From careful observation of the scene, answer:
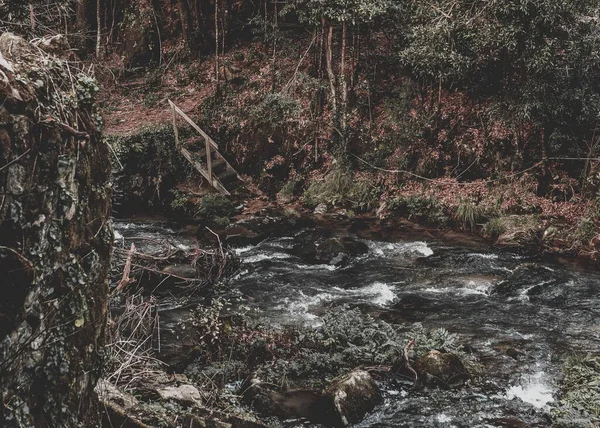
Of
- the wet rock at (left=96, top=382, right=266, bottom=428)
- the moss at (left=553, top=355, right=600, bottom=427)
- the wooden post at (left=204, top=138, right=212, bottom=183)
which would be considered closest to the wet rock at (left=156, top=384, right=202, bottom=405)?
the wet rock at (left=96, top=382, right=266, bottom=428)

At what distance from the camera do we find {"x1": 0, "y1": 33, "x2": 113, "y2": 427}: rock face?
265 centimetres

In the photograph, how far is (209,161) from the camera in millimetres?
15453

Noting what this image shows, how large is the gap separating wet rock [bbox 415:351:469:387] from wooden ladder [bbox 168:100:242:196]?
999 cm

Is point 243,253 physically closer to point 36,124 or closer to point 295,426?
point 295,426

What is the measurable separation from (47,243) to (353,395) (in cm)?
413

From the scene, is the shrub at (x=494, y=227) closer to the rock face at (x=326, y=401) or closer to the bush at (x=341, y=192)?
the bush at (x=341, y=192)

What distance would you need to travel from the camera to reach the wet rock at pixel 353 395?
227 inches

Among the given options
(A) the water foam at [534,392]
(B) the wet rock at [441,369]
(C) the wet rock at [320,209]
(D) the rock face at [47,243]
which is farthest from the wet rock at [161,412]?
(C) the wet rock at [320,209]

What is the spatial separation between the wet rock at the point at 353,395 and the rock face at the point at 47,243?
122 inches

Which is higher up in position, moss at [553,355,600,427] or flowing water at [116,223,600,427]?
moss at [553,355,600,427]

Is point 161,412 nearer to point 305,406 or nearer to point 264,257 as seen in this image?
point 305,406

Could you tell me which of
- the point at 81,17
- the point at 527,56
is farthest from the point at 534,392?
A: the point at 81,17

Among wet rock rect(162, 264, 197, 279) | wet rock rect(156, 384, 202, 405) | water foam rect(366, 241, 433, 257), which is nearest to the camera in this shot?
wet rock rect(156, 384, 202, 405)

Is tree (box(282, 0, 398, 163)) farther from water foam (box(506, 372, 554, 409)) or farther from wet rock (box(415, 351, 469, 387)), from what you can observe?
water foam (box(506, 372, 554, 409))
